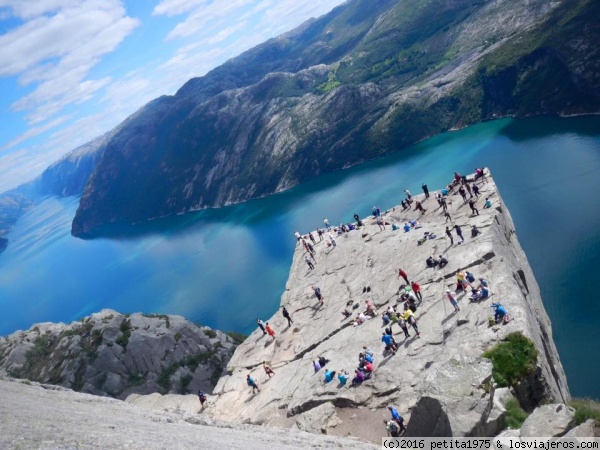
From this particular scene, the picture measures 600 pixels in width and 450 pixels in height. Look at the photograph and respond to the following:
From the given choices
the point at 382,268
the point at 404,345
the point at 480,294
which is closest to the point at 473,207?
the point at 382,268

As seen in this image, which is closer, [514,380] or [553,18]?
[514,380]

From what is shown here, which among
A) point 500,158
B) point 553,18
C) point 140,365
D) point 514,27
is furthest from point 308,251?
point 514,27

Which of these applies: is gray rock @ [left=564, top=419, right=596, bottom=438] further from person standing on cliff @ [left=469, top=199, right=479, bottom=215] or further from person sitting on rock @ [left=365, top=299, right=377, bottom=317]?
person standing on cliff @ [left=469, top=199, right=479, bottom=215]

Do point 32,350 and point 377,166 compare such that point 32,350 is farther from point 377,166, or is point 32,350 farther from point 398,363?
point 377,166

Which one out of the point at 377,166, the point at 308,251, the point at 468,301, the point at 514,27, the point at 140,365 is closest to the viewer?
the point at 468,301

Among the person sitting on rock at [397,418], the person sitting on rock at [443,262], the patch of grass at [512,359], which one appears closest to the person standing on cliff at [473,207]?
the person sitting on rock at [443,262]

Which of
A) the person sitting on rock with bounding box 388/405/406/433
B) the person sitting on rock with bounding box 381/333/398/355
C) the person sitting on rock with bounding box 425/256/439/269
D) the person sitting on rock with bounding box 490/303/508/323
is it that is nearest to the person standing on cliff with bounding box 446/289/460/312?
the person sitting on rock with bounding box 490/303/508/323

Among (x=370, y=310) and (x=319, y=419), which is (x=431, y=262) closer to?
(x=370, y=310)
